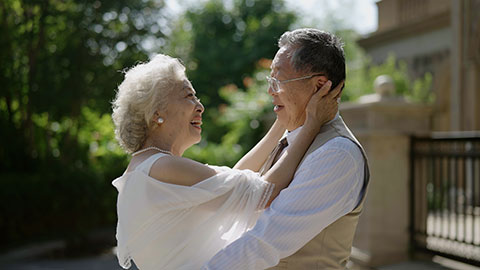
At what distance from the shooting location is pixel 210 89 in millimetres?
26000

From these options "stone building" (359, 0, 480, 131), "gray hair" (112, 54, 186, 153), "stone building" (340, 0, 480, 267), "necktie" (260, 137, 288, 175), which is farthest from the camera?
"stone building" (359, 0, 480, 131)

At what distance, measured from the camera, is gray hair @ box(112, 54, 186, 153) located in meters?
2.33

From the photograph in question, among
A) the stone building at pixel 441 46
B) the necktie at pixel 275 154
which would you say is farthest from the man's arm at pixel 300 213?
the stone building at pixel 441 46

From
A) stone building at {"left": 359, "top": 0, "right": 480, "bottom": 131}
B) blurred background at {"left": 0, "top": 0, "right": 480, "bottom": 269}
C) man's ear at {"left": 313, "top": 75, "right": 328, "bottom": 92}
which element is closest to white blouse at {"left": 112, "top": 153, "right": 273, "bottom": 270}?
man's ear at {"left": 313, "top": 75, "right": 328, "bottom": 92}

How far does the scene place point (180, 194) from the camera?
2.15 meters

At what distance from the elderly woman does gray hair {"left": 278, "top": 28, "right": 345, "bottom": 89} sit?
0.31 ft

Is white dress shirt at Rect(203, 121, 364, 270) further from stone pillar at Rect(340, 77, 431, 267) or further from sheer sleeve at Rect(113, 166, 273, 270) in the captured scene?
stone pillar at Rect(340, 77, 431, 267)

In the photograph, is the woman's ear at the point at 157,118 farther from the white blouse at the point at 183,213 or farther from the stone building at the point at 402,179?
the stone building at the point at 402,179

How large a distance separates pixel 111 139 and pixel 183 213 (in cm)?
980

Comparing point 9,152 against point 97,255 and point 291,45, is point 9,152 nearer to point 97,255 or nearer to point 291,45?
point 97,255

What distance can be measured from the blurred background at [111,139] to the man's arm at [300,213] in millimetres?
4394

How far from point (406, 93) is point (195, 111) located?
1247cm

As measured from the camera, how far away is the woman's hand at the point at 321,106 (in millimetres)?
2164

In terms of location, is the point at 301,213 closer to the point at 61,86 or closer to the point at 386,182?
the point at 386,182
